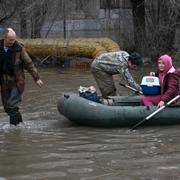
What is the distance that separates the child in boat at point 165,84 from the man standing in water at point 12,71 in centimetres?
184

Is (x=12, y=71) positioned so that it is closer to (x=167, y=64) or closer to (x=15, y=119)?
(x=15, y=119)

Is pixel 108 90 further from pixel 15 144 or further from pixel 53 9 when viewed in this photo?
pixel 53 9

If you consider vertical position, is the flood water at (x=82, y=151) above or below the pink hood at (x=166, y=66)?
below

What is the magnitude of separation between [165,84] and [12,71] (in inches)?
92.5

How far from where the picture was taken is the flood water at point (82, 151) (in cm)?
652

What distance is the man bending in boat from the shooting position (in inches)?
398

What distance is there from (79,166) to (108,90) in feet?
12.9


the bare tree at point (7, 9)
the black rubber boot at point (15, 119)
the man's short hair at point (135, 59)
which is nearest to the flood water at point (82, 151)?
the black rubber boot at point (15, 119)

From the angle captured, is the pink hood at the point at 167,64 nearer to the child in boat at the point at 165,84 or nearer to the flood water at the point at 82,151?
the child in boat at the point at 165,84

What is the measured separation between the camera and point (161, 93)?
960 centimetres

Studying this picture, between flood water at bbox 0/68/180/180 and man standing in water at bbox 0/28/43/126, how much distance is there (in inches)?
14.6

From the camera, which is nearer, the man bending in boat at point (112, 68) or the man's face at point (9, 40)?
the man's face at point (9, 40)

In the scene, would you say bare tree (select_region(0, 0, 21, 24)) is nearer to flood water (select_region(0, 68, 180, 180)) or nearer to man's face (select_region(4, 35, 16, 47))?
flood water (select_region(0, 68, 180, 180))

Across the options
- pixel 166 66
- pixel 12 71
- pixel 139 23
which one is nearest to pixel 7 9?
pixel 139 23
